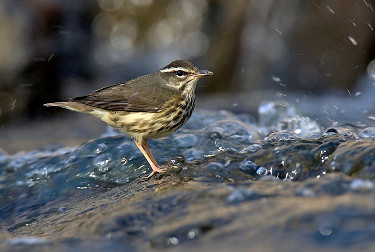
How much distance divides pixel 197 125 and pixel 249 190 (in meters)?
5.56

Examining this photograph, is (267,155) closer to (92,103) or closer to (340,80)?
(92,103)

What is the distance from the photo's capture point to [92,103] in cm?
718

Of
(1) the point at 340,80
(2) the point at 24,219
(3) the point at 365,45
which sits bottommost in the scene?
(2) the point at 24,219

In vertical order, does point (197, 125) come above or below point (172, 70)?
below

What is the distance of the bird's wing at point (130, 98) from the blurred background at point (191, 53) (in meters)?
4.35

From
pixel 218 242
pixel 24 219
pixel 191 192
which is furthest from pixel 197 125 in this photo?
pixel 218 242

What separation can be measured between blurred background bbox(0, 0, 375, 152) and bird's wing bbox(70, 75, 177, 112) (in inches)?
171

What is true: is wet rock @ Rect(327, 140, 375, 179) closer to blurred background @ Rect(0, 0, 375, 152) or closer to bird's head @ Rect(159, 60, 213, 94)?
bird's head @ Rect(159, 60, 213, 94)

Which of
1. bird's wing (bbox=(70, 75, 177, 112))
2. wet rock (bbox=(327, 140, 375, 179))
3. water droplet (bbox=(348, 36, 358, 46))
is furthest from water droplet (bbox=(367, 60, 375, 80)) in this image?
wet rock (bbox=(327, 140, 375, 179))

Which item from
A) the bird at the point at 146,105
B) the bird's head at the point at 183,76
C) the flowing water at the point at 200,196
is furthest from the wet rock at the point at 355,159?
the bird's head at the point at 183,76

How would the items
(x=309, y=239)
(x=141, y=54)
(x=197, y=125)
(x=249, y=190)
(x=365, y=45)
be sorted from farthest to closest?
(x=141, y=54)
(x=365, y=45)
(x=197, y=125)
(x=249, y=190)
(x=309, y=239)

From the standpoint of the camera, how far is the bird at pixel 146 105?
7.11 metres

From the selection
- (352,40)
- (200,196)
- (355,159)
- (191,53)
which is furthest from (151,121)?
(191,53)

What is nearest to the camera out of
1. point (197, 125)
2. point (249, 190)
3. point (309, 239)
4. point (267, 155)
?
point (309, 239)
